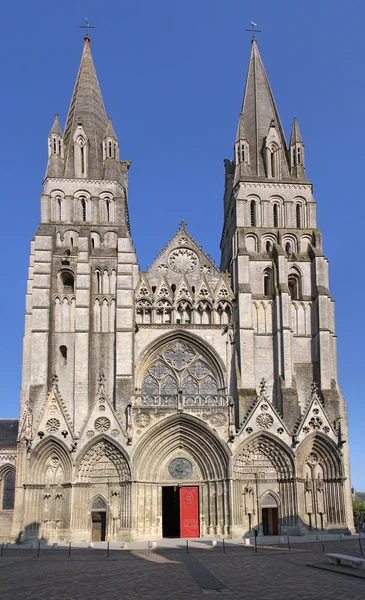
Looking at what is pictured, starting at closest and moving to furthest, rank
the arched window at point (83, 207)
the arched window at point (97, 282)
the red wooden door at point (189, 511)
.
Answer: the red wooden door at point (189, 511) → the arched window at point (97, 282) → the arched window at point (83, 207)

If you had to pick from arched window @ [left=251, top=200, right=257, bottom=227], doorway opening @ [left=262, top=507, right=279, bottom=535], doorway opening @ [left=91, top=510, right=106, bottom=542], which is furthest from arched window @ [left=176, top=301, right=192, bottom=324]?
doorway opening @ [left=91, top=510, right=106, bottom=542]

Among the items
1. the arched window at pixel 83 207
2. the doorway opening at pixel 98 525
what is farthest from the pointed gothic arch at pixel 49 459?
the arched window at pixel 83 207

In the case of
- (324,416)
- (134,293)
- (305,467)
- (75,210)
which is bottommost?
(305,467)

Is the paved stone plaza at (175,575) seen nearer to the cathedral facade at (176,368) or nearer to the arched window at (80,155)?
the cathedral facade at (176,368)

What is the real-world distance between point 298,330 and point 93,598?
29.6 meters

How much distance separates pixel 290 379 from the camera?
137 ft

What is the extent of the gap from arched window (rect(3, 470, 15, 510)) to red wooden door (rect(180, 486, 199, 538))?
1189cm

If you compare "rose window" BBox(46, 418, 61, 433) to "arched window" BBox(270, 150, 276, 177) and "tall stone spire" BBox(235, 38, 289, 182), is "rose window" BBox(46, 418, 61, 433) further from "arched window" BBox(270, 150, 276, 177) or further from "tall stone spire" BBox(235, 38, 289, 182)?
"arched window" BBox(270, 150, 276, 177)

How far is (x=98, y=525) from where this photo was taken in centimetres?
3819

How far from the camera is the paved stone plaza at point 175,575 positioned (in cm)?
1714

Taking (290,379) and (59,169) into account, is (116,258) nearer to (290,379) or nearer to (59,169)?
(59,169)

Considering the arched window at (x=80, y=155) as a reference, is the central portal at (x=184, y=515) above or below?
below

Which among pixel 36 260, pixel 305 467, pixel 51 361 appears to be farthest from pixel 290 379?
pixel 36 260

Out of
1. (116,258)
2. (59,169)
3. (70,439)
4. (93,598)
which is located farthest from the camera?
(59,169)
